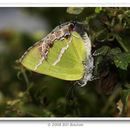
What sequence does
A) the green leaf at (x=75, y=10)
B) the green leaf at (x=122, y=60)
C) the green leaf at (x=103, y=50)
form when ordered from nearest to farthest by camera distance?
the green leaf at (x=122, y=60)
the green leaf at (x=103, y=50)
the green leaf at (x=75, y=10)

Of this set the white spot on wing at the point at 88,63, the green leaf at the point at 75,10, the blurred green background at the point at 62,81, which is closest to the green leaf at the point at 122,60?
the blurred green background at the point at 62,81

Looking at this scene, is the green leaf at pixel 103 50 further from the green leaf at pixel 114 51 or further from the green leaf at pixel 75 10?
the green leaf at pixel 75 10

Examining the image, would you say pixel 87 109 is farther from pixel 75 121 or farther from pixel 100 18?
pixel 100 18

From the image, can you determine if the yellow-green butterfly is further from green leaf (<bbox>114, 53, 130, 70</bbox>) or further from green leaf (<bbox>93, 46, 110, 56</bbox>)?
green leaf (<bbox>114, 53, 130, 70</bbox>)

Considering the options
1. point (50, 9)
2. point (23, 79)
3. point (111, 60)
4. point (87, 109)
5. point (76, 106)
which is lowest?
point (87, 109)

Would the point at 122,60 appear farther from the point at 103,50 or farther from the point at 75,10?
the point at 75,10

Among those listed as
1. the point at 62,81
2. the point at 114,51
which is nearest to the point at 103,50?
the point at 114,51

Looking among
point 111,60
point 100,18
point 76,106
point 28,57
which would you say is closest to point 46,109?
point 76,106
